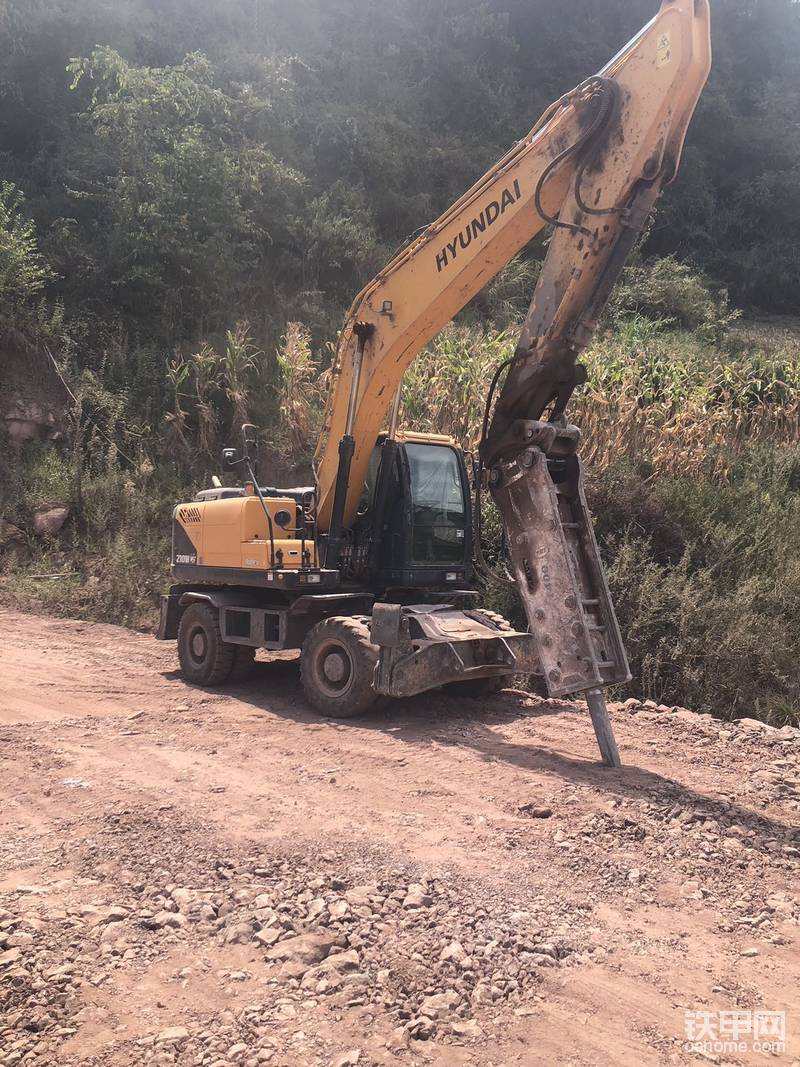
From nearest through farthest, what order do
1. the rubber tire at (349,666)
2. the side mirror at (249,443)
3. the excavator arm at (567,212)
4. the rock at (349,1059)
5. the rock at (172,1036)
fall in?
the rock at (349,1059), the rock at (172,1036), the excavator arm at (567,212), the rubber tire at (349,666), the side mirror at (249,443)

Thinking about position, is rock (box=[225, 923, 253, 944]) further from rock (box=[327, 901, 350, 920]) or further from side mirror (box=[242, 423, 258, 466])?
side mirror (box=[242, 423, 258, 466])

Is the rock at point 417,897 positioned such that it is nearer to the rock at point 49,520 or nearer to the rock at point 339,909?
the rock at point 339,909

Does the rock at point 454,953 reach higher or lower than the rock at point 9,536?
lower

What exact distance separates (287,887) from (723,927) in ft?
6.53

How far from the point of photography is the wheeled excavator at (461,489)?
5.94 m

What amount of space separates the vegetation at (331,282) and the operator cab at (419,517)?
208 cm

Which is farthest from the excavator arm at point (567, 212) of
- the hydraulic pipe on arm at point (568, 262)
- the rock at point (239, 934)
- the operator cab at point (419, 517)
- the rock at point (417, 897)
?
the rock at point (239, 934)

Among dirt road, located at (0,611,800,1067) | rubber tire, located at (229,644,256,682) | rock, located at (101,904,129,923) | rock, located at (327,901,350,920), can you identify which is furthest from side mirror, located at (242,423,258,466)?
rock, located at (327,901,350,920)

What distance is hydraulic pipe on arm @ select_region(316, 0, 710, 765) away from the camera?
5785mm

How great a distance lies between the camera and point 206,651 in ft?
29.3

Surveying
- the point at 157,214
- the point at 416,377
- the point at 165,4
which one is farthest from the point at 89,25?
the point at 416,377

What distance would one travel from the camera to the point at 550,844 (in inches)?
183

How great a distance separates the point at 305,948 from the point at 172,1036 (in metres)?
0.68

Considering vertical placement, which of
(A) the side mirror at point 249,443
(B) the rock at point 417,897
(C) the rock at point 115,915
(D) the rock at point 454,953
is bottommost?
(C) the rock at point 115,915
